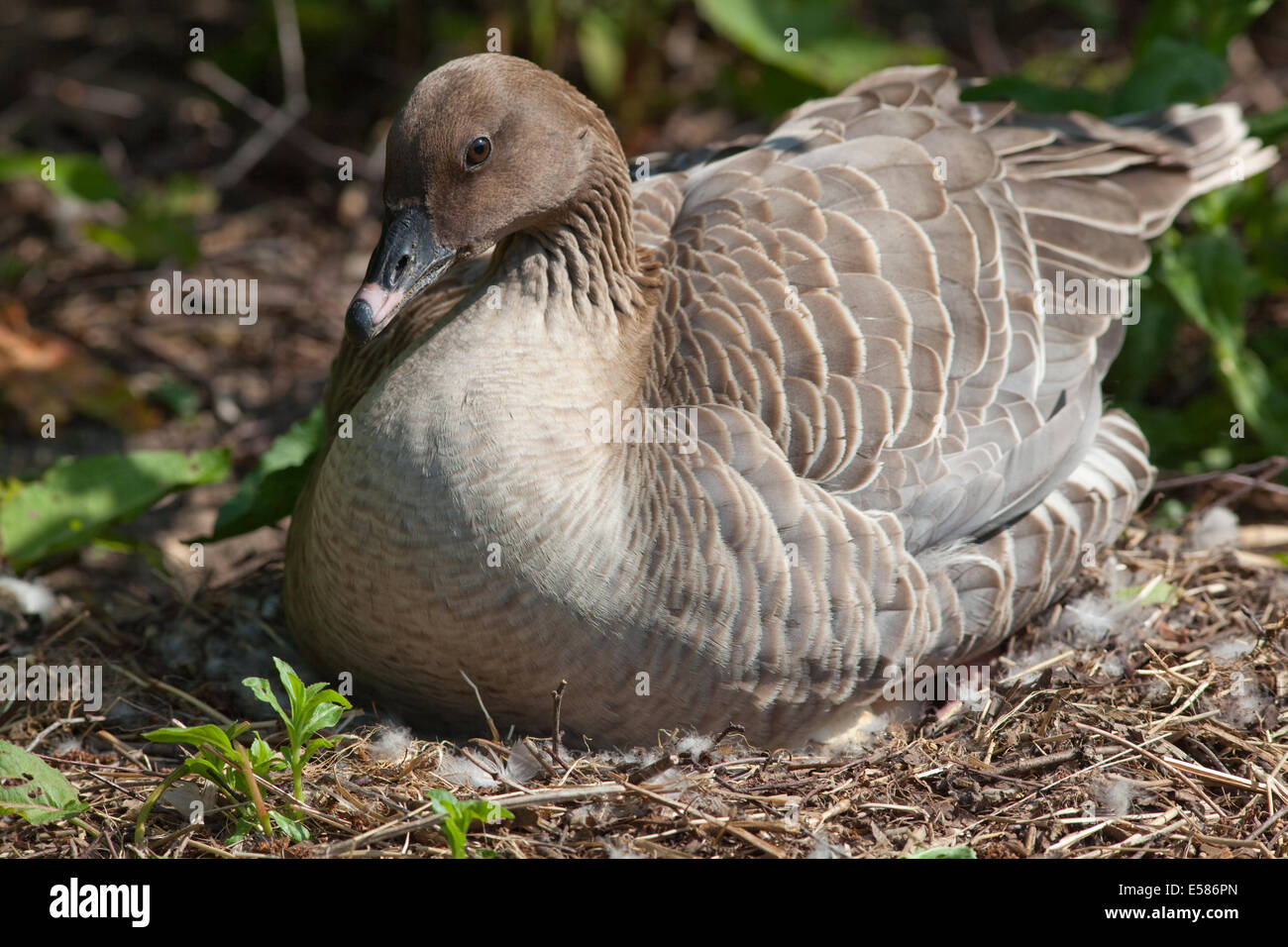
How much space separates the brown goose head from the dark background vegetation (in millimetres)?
1492

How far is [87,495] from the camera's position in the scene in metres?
5.24

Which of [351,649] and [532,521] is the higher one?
[532,521]

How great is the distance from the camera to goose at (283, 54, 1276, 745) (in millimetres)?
3943

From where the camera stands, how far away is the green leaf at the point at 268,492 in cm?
511

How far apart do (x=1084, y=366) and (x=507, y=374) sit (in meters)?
2.24

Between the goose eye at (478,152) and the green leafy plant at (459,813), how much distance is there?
183cm

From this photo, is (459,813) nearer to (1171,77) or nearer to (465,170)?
(465,170)

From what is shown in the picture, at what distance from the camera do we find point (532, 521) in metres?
3.89

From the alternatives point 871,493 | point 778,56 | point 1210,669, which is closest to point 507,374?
point 871,493

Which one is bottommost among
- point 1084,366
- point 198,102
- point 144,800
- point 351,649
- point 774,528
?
point 144,800

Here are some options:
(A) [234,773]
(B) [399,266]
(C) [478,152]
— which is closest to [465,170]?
(C) [478,152]

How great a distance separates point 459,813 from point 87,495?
2486 mm

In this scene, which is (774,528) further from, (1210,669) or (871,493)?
(1210,669)

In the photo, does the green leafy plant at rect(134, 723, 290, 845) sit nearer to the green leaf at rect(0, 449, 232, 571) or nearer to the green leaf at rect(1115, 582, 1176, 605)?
the green leaf at rect(0, 449, 232, 571)
